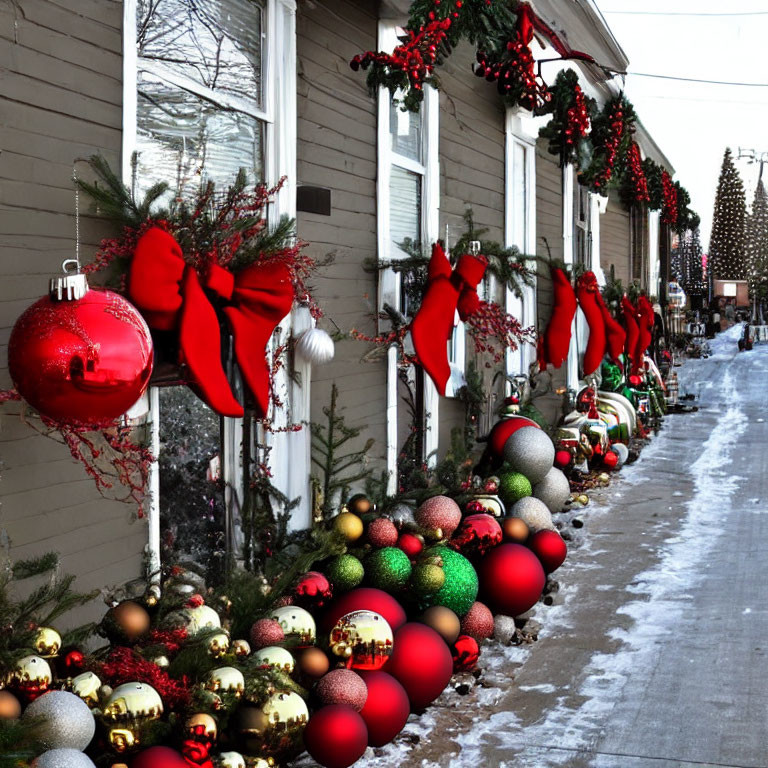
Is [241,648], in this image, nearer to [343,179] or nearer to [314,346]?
[314,346]

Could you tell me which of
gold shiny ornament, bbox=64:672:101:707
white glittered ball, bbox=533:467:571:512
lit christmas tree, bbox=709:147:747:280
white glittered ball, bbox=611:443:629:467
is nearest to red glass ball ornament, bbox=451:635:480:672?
gold shiny ornament, bbox=64:672:101:707

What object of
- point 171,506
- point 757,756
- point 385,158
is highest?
point 385,158

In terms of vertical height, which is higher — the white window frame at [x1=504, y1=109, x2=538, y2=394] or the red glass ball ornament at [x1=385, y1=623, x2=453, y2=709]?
the white window frame at [x1=504, y1=109, x2=538, y2=394]

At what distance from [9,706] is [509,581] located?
9.81 ft

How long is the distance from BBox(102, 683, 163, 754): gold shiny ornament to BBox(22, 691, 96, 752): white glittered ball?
0.13 meters

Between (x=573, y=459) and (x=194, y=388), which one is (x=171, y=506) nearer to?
(x=194, y=388)

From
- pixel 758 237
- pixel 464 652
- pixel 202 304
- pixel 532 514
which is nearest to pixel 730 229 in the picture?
pixel 758 237

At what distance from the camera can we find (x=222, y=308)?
4.25m

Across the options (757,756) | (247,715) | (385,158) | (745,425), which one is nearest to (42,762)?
(247,715)

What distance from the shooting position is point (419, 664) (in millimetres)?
4336

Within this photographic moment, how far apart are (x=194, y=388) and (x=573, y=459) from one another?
6310mm

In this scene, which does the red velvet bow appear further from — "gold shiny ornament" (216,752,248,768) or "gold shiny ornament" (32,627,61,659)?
"gold shiny ornament" (216,752,248,768)

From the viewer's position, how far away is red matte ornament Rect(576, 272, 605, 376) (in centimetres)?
1060

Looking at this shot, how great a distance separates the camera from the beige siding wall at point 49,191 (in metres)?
3.53
